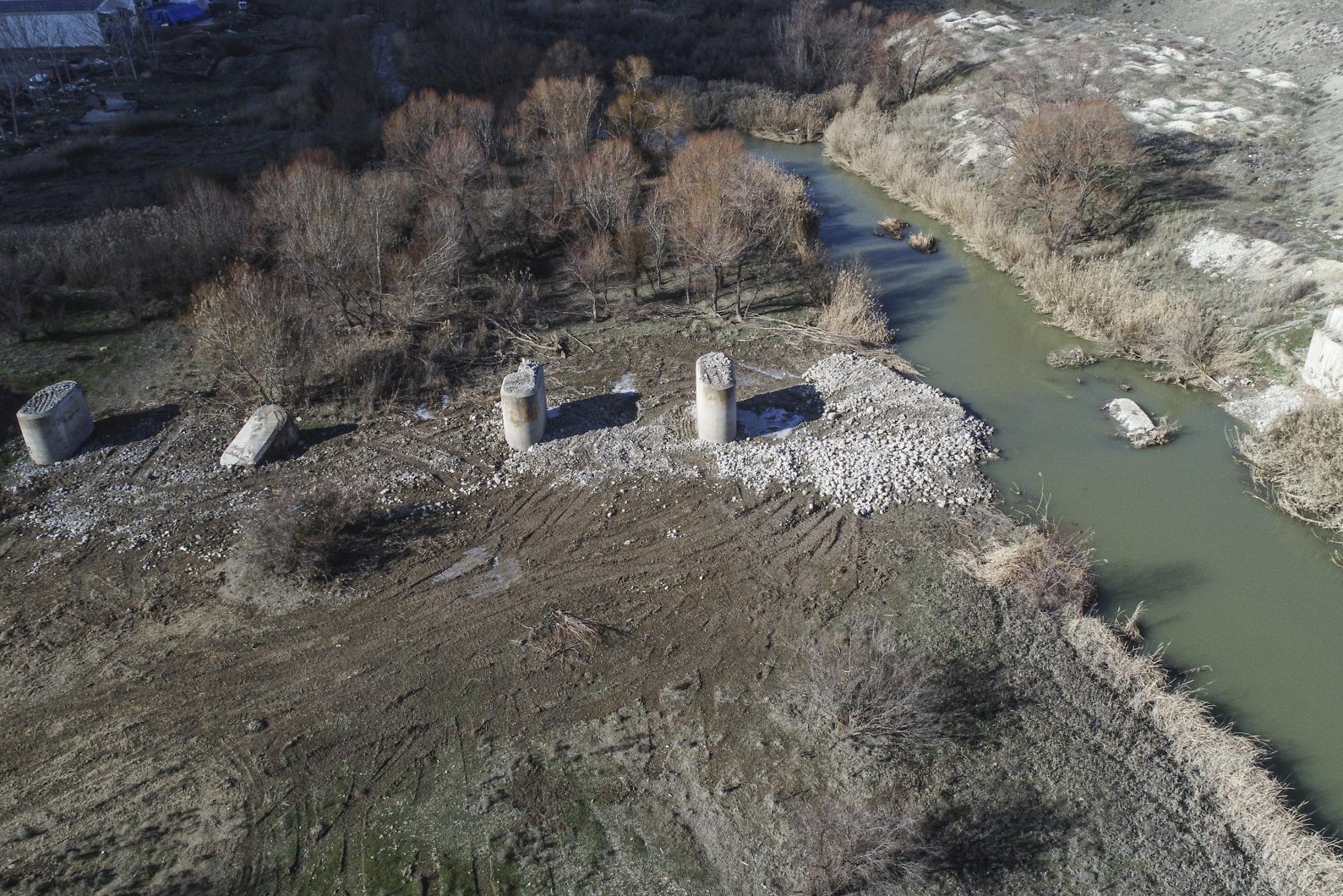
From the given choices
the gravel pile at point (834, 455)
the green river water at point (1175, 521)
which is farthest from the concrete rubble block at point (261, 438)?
the green river water at point (1175, 521)

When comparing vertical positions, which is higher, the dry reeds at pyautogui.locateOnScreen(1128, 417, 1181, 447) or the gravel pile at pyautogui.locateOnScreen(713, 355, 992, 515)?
the gravel pile at pyautogui.locateOnScreen(713, 355, 992, 515)

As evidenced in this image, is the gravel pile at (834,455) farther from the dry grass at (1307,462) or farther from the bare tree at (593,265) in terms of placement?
the bare tree at (593,265)

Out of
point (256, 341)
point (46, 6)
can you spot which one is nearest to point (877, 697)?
point (256, 341)

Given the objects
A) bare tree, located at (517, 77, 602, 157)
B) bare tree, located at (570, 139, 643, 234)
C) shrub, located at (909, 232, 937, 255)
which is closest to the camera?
bare tree, located at (570, 139, 643, 234)

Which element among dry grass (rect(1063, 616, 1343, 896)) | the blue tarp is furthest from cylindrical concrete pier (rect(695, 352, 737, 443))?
the blue tarp

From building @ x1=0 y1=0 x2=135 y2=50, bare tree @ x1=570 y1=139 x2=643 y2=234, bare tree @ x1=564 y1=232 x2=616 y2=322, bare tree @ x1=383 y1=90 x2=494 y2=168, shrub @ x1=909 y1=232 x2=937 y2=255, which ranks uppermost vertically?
building @ x1=0 y1=0 x2=135 y2=50

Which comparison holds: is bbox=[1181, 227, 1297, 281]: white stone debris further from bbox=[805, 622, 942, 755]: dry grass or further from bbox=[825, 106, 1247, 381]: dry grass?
bbox=[805, 622, 942, 755]: dry grass

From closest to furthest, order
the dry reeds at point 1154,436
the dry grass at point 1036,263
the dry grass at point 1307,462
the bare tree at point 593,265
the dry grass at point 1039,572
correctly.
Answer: the dry grass at point 1039,572, the dry grass at point 1307,462, the dry reeds at point 1154,436, the dry grass at point 1036,263, the bare tree at point 593,265
